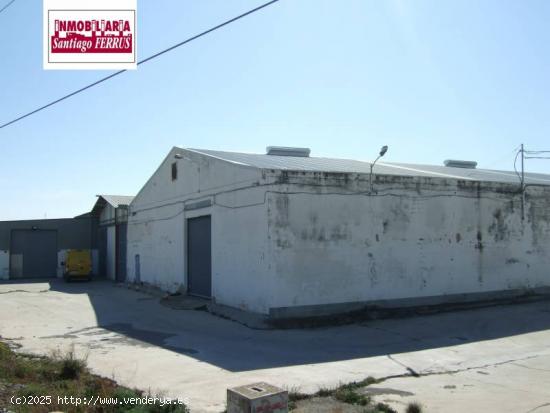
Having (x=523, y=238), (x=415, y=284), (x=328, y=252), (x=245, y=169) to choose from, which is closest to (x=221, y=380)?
(x=328, y=252)

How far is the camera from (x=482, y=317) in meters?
15.1

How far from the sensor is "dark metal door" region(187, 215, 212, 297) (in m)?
17.7

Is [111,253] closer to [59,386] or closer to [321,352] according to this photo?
[321,352]

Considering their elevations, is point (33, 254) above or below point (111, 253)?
below

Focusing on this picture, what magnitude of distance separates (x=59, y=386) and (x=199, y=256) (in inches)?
424

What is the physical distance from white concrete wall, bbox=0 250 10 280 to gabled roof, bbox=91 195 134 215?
19.8 ft

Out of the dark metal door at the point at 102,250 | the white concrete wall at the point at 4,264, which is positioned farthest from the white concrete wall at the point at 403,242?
the white concrete wall at the point at 4,264

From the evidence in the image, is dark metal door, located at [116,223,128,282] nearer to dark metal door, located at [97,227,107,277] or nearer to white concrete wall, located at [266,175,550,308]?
dark metal door, located at [97,227,107,277]

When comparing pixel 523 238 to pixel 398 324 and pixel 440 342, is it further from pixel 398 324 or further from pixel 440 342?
pixel 440 342

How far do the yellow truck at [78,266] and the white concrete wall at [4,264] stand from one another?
18.6 ft

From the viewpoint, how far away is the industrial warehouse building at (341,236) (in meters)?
14.0

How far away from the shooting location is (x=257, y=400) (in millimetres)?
5285

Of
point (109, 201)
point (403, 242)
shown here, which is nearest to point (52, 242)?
point (109, 201)

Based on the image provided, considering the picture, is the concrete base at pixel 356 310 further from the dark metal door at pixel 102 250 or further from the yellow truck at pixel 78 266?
the dark metal door at pixel 102 250
